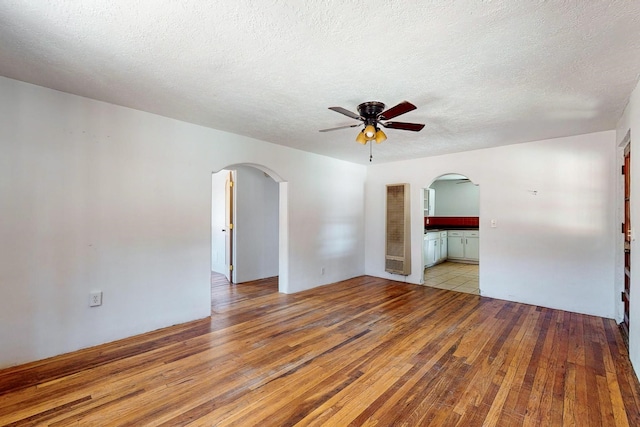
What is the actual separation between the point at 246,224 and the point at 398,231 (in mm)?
2964

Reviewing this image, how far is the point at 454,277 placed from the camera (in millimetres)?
6211

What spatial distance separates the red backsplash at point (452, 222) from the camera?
28.0 feet

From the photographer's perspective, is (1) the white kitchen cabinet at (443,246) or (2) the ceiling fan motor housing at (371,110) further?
(1) the white kitchen cabinet at (443,246)

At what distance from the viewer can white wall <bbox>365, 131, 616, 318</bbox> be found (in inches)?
153

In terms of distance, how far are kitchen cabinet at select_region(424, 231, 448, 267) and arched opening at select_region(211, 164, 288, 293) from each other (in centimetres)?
Answer: 354

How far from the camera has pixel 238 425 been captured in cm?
184

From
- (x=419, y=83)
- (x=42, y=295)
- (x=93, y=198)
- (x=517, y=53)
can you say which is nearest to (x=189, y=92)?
(x=93, y=198)

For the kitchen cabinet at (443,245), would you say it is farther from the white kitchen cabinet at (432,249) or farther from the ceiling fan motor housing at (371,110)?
the ceiling fan motor housing at (371,110)

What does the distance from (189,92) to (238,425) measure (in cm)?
267

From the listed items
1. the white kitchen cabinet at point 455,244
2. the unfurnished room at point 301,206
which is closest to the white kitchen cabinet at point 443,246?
the white kitchen cabinet at point 455,244

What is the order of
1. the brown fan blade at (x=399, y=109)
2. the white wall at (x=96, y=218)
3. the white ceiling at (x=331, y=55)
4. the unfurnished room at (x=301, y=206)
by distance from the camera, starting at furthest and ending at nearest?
1. the white wall at (x=96, y=218)
2. the brown fan blade at (x=399, y=109)
3. the unfurnished room at (x=301, y=206)
4. the white ceiling at (x=331, y=55)

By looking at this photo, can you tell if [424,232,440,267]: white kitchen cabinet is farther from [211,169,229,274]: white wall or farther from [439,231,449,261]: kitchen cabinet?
[211,169,229,274]: white wall

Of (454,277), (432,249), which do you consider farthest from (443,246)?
(454,277)

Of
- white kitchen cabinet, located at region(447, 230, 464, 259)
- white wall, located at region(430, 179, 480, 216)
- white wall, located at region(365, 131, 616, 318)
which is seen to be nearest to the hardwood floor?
white wall, located at region(365, 131, 616, 318)
